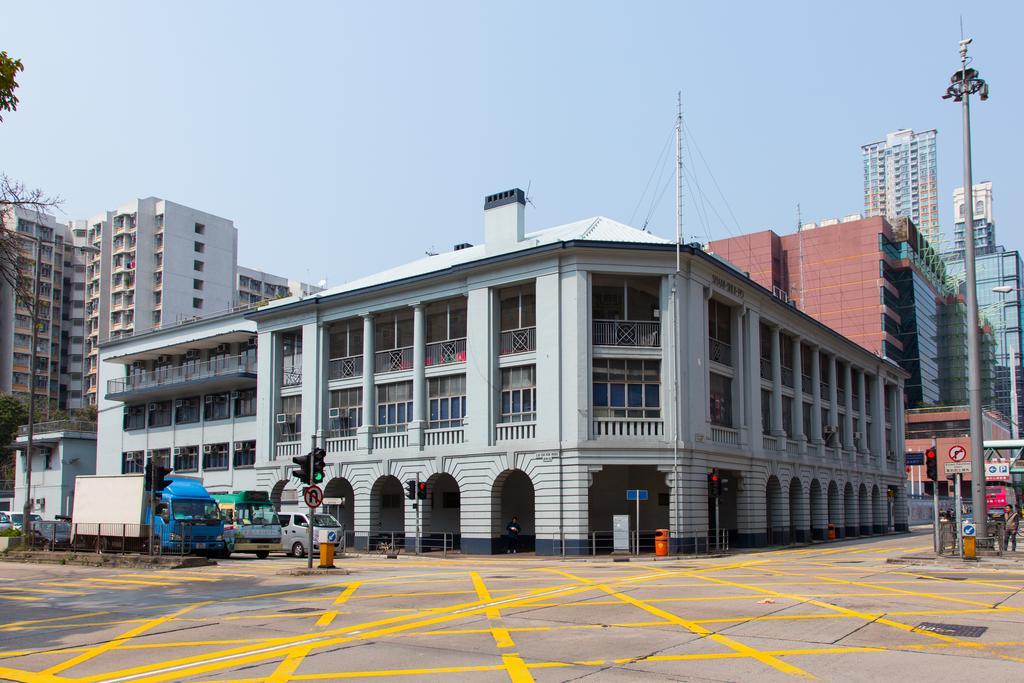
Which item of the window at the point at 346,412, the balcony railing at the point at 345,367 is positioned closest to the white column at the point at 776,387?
the window at the point at 346,412

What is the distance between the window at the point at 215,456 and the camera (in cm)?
5438

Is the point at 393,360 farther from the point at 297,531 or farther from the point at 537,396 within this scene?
the point at 297,531

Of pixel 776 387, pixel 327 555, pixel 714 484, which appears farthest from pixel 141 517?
pixel 776 387

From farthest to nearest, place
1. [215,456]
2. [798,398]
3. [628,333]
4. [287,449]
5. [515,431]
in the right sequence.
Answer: [215,456] < [798,398] < [287,449] < [515,431] < [628,333]

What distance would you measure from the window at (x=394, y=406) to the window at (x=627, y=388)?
9928 mm

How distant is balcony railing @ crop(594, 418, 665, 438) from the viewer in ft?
121

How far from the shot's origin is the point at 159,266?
102 metres

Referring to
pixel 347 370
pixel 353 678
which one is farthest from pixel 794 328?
pixel 353 678

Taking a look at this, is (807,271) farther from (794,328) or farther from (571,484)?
(571,484)

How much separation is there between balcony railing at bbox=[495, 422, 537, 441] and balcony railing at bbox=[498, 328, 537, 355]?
302 centimetres

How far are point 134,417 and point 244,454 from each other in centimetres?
1210

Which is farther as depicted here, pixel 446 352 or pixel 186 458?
pixel 186 458

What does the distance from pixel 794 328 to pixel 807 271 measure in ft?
264

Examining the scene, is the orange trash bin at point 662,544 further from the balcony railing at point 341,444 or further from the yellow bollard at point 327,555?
the balcony railing at point 341,444
